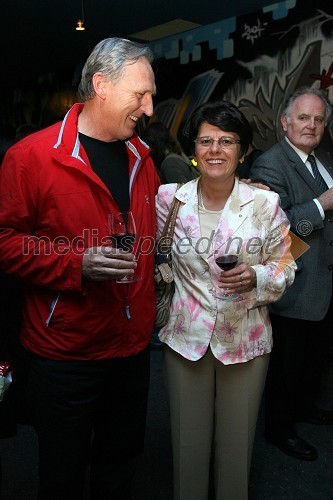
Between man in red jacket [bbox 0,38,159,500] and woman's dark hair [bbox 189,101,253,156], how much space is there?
25 centimetres

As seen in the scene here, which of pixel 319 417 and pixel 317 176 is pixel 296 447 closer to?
pixel 319 417

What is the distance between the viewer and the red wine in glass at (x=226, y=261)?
1.71 meters

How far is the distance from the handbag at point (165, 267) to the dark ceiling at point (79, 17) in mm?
4834

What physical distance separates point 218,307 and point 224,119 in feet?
2.25

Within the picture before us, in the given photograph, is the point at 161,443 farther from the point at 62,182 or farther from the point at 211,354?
the point at 62,182

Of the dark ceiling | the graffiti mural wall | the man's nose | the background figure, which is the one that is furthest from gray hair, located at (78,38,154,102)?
the dark ceiling

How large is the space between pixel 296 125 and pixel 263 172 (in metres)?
Result: 0.30

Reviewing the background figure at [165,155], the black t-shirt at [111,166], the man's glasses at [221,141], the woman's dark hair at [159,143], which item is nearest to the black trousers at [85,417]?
the black t-shirt at [111,166]

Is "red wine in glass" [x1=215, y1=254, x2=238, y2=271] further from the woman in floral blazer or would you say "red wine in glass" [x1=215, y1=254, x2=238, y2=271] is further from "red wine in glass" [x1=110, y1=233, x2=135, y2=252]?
"red wine in glass" [x1=110, y1=233, x2=135, y2=252]

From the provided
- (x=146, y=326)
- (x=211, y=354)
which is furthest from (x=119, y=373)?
(x=211, y=354)

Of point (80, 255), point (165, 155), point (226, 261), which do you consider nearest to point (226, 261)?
point (226, 261)

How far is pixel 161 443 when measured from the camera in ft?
9.56

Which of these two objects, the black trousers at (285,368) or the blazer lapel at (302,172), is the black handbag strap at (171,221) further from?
the black trousers at (285,368)

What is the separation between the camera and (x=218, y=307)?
6.25 ft
